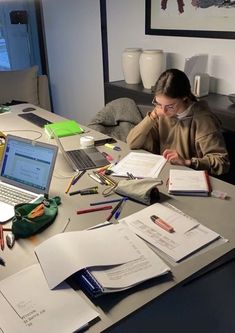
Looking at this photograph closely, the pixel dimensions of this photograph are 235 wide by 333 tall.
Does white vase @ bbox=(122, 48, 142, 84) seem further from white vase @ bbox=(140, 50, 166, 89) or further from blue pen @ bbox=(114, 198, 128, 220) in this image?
blue pen @ bbox=(114, 198, 128, 220)

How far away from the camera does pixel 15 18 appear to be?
424 centimetres

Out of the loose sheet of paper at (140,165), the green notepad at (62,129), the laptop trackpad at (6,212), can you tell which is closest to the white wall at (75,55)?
the green notepad at (62,129)

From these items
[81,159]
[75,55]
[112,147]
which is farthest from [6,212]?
[75,55]

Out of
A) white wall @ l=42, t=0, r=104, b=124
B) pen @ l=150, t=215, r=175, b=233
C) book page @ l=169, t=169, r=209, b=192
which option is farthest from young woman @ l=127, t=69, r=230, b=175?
white wall @ l=42, t=0, r=104, b=124

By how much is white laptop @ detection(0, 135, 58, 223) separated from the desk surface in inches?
3.9

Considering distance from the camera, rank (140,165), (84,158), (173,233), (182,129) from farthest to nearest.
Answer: (182,129) < (84,158) < (140,165) < (173,233)

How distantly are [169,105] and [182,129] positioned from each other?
185 mm

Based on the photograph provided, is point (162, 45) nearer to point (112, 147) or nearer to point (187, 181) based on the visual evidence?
point (112, 147)

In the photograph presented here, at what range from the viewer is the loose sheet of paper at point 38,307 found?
2.74 feet

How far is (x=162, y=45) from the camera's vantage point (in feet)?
10.3

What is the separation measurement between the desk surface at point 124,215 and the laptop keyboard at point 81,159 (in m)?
0.06

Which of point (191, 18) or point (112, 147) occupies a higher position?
point (191, 18)

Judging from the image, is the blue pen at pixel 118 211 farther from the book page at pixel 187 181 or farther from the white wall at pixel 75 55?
the white wall at pixel 75 55

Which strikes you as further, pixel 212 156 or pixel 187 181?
pixel 212 156
